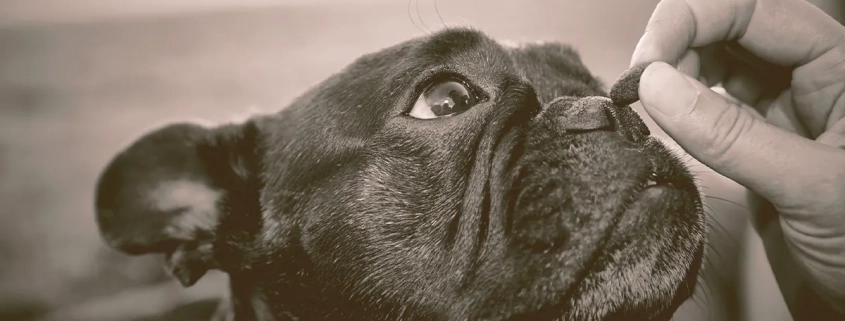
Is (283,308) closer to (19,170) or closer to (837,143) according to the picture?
(19,170)

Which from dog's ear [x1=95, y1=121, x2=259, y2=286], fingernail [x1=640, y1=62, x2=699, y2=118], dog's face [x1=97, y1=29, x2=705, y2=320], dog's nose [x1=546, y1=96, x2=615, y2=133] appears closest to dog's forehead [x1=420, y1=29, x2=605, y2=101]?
dog's face [x1=97, y1=29, x2=705, y2=320]

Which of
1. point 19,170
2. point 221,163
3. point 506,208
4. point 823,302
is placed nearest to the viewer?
point 506,208

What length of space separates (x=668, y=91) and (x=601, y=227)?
0.22m

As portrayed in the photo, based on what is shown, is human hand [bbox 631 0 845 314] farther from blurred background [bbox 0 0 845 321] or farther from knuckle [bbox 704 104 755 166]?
blurred background [bbox 0 0 845 321]

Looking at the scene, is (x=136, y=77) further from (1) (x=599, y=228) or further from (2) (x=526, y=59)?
(1) (x=599, y=228)

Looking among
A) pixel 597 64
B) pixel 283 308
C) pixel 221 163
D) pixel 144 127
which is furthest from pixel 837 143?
pixel 144 127

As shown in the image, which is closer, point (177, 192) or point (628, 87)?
point (628, 87)

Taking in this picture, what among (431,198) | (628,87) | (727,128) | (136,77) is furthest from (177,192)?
(727,128)

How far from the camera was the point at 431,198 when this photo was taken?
989mm

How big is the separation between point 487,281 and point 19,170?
3.31 ft

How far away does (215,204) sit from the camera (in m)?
1.26

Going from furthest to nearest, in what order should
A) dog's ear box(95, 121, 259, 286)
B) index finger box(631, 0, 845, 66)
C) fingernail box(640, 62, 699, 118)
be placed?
dog's ear box(95, 121, 259, 286) < index finger box(631, 0, 845, 66) < fingernail box(640, 62, 699, 118)

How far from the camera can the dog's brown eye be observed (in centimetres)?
107

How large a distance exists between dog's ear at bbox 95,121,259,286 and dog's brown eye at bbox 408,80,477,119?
18.0 inches
